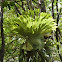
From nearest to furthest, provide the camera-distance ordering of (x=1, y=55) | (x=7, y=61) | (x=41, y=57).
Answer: (x=1, y=55), (x=41, y=57), (x=7, y=61)

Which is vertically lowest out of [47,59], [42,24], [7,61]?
[7,61]

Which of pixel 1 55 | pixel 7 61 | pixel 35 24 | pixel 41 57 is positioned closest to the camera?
pixel 1 55

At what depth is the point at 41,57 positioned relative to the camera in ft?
4.97

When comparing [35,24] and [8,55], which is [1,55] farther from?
[8,55]

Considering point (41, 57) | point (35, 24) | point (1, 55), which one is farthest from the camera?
point (41, 57)

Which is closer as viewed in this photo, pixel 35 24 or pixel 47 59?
pixel 35 24

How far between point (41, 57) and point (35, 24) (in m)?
0.50

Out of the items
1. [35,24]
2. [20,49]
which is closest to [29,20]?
[35,24]

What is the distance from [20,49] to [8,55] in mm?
1445

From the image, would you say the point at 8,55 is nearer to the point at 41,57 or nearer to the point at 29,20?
the point at 41,57

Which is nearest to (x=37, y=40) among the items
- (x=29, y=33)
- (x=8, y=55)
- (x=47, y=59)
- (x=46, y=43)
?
(x=29, y=33)

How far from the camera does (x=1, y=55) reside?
1.05 meters

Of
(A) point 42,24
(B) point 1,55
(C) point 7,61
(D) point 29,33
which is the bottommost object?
(C) point 7,61

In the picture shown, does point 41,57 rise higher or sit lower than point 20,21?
lower
